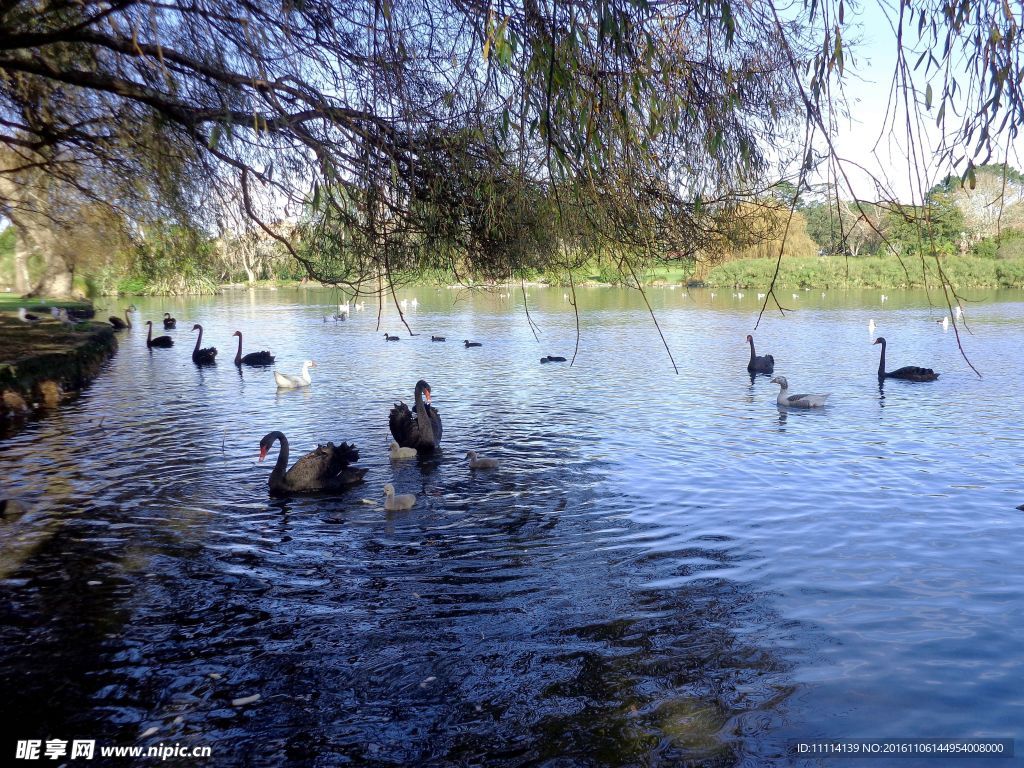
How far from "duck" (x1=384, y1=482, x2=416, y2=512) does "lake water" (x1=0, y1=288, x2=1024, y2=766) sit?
13 cm

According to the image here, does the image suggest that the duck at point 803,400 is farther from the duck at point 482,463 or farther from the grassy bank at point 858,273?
the grassy bank at point 858,273

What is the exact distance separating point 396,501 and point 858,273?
50817 millimetres

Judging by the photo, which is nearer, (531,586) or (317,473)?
(531,586)

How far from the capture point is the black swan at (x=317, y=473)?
9367mm

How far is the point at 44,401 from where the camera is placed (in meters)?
14.9

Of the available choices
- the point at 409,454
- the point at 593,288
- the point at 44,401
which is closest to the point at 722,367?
the point at 409,454

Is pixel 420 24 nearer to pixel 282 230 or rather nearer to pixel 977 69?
pixel 282 230

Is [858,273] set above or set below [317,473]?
above

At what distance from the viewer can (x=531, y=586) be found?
664cm

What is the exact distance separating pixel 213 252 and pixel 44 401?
7.17 metres

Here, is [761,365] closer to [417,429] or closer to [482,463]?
[417,429]

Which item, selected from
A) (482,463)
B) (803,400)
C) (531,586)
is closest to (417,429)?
(482,463)

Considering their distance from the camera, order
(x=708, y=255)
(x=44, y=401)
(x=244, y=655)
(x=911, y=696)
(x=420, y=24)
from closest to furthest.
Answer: (x=911, y=696) → (x=244, y=655) → (x=420, y=24) → (x=708, y=255) → (x=44, y=401)

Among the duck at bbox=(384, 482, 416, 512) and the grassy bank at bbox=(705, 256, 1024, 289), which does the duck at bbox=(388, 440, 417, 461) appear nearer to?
the duck at bbox=(384, 482, 416, 512)
